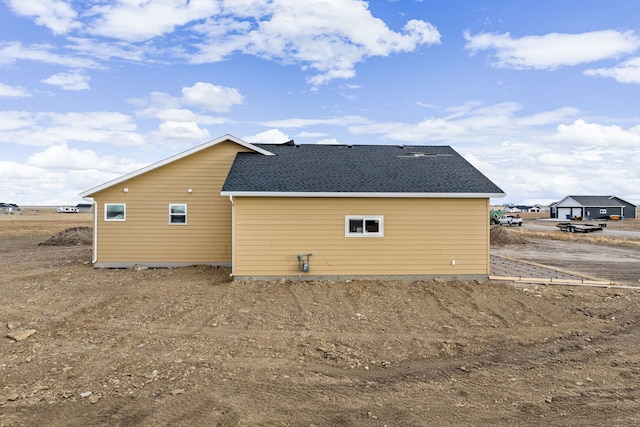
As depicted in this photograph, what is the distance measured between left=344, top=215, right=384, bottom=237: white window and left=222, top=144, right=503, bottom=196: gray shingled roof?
0.86 m

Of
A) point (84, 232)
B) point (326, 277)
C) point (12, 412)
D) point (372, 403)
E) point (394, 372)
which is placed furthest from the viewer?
point (84, 232)

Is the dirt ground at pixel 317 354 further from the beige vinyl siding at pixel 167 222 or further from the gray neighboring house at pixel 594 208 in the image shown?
the gray neighboring house at pixel 594 208

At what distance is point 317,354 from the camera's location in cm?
704

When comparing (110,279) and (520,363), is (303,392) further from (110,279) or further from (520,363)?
(110,279)

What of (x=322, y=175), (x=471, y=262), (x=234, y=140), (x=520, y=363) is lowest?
(x=520, y=363)

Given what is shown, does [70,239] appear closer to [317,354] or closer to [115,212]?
[115,212]

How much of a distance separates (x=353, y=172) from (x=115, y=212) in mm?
9192

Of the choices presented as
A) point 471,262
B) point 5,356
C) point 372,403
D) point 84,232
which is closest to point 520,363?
point 372,403

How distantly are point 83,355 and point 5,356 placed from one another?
4.11 feet

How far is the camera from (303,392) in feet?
18.3

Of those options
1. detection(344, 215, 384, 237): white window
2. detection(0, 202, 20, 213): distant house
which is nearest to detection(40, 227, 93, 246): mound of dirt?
detection(344, 215, 384, 237): white window

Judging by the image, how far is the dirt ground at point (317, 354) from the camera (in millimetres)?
5062

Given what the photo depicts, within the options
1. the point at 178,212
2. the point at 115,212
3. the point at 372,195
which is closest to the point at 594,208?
the point at 372,195

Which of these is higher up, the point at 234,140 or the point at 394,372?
the point at 234,140
